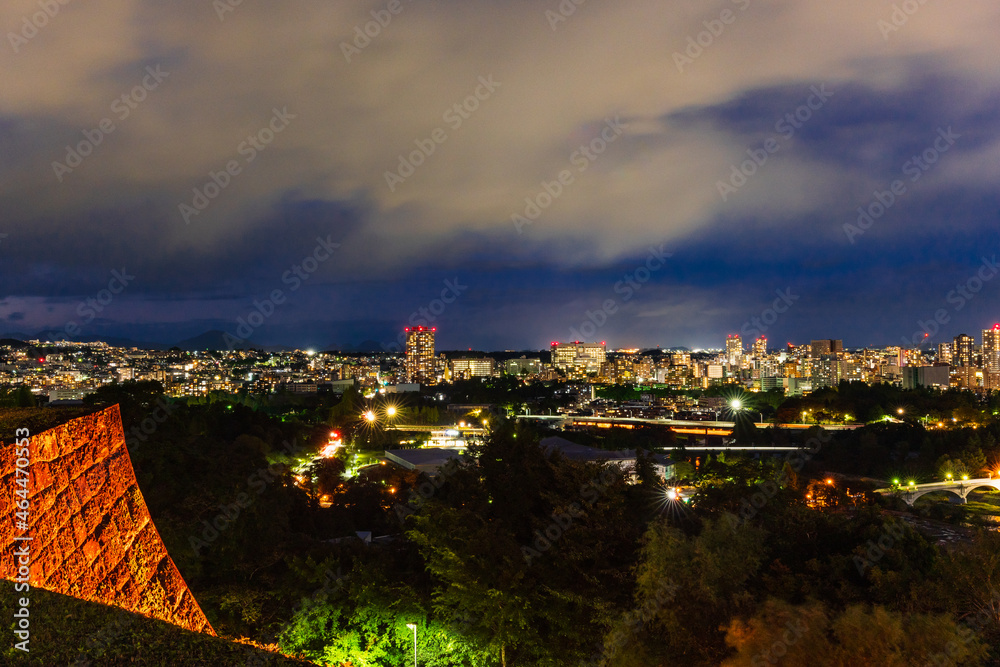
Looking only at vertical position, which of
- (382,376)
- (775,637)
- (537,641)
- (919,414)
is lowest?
(537,641)

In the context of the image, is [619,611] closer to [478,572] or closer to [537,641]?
[537,641]

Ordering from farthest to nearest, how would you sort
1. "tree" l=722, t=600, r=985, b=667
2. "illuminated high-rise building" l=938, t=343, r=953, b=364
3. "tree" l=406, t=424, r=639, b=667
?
"illuminated high-rise building" l=938, t=343, r=953, b=364
"tree" l=406, t=424, r=639, b=667
"tree" l=722, t=600, r=985, b=667

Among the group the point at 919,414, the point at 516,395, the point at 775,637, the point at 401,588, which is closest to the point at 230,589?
the point at 401,588

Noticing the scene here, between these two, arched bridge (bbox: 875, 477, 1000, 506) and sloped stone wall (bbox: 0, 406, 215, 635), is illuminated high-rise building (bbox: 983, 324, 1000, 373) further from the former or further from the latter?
sloped stone wall (bbox: 0, 406, 215, 635)

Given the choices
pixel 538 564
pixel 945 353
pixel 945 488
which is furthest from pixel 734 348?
pixel 538 564

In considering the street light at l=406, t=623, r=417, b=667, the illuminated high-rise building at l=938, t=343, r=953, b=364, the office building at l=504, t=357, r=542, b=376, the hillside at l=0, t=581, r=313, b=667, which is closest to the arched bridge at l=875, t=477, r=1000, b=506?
the street light at l=406, t=623, r=417, b=667

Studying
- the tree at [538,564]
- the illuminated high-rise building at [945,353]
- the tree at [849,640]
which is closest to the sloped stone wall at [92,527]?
the tree at [538,564]
